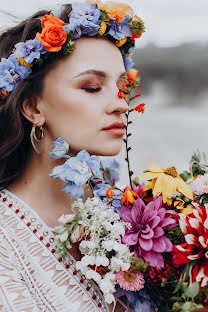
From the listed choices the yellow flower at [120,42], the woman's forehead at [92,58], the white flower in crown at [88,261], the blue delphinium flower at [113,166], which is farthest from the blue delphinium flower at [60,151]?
the blue delphinium flower at [113,166]

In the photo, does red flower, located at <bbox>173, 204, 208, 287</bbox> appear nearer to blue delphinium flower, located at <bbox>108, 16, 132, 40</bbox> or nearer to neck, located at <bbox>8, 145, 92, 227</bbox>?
neck, located at <bbox>8, 145, 92, 227</bbox>

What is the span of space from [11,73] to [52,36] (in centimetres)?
23

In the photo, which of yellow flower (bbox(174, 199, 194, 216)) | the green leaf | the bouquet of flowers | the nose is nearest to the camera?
the green leaf

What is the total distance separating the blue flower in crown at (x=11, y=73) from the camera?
1.48 m

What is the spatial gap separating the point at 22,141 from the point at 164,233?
78cm

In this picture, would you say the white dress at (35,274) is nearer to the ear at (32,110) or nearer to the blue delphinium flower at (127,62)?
the ear at (32,110)

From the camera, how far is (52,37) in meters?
1.40

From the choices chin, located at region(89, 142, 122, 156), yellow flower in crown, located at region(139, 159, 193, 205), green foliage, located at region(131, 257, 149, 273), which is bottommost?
green foliage, located at region(131, 257, 149, 273)

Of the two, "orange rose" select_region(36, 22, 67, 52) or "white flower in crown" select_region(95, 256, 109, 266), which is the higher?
"orange rose" select_region(36, 22, 67, 52)

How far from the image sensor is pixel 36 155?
1621 millimetres

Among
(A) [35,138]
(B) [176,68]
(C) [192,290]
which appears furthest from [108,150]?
(B) [176,68]

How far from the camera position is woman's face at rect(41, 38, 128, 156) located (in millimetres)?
1436

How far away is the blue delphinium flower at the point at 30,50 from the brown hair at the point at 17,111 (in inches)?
2.6

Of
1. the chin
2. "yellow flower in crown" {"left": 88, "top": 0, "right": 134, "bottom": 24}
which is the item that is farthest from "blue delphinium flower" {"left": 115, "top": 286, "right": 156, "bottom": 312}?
"yellow flower in crown" {"left": 88, "top": 0, "right": 134, "bottom": 24}
